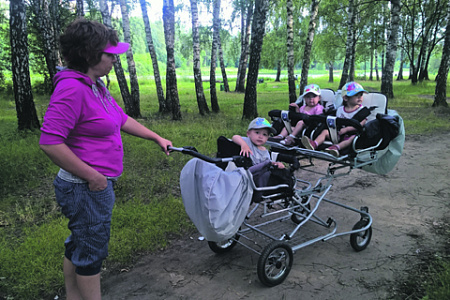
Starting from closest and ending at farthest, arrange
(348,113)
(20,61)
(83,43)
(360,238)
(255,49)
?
1. (83,43)
2. (360,238)
3. (348,113)
4. (20,61)
5. (255,49)

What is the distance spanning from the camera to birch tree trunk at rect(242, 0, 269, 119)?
10.3 m

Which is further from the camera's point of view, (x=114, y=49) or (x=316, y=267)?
(x=316, y=267)

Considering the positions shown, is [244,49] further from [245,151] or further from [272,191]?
[272,191]

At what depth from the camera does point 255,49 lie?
1069 centimetres

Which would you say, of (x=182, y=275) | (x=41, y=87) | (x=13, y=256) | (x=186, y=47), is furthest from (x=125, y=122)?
(x=41, y=87)

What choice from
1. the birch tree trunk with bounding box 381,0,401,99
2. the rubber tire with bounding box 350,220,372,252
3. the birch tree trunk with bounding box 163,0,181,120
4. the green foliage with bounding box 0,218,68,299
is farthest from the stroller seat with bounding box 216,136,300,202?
the birch tree trunk with bounding box 381,0,401,99

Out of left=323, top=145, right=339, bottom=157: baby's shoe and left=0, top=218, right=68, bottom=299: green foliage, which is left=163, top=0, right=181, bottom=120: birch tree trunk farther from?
left=323, top=145, right=339, bottom=157: baby's shoe

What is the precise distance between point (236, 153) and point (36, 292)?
2.56 metres

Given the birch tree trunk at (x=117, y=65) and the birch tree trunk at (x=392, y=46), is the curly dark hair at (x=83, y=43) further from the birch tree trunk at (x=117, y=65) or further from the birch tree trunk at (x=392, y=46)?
the birch tree trunk at (x=392, y=46)

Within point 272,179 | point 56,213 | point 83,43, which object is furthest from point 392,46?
point 83,43

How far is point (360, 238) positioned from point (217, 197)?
2306 mm

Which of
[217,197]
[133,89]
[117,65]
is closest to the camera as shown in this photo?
[217,197]

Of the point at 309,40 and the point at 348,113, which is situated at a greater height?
the point at 309,40

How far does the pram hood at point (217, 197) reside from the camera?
2857 mm
